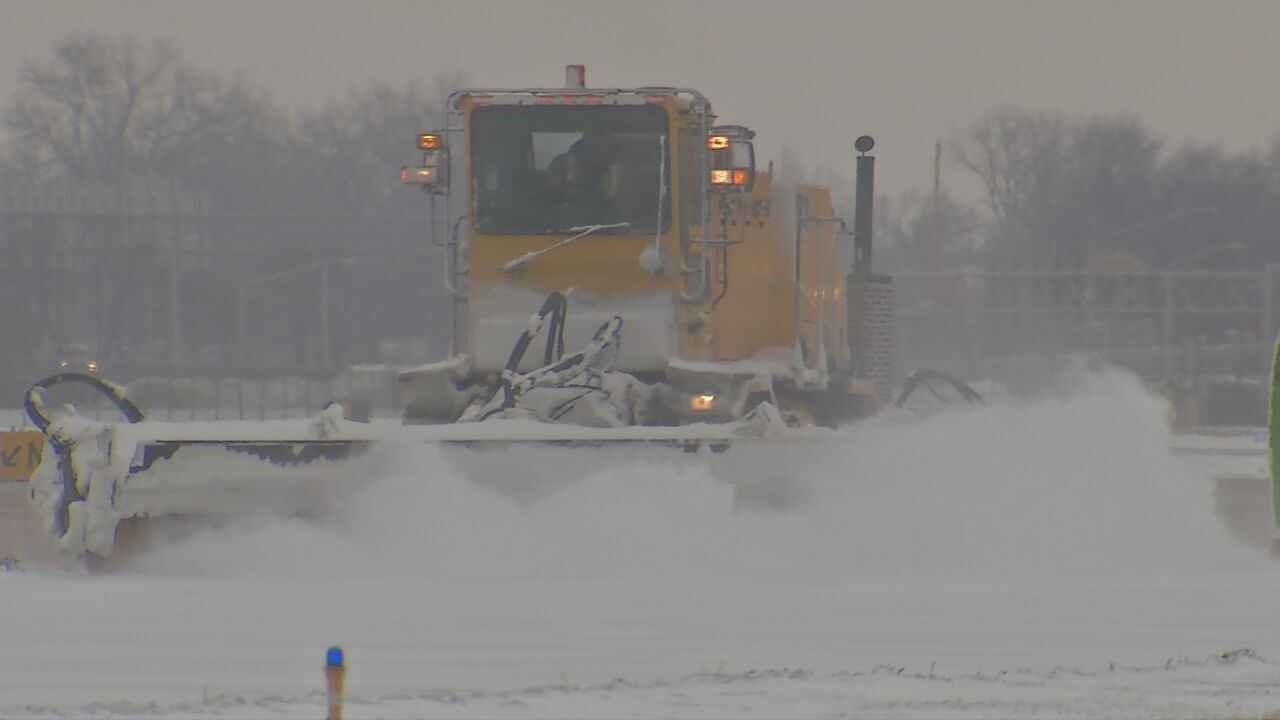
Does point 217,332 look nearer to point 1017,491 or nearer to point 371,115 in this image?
point 371,115

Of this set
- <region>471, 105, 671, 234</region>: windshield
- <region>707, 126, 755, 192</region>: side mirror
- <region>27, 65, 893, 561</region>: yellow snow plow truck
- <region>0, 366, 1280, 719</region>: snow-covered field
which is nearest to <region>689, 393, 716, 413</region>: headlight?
<region>27, 65, 893, 561</region>: yellow snow plow truck

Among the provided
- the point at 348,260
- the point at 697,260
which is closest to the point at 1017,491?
the point at 697,260

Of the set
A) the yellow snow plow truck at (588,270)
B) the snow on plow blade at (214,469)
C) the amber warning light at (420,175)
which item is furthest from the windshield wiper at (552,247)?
the snow on plow blade at (214,469)

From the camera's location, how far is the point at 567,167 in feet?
46.4

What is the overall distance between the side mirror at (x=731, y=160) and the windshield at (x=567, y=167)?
543mm

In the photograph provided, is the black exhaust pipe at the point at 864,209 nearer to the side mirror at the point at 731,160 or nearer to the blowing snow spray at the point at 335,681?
the side mirror at the point at 731,160

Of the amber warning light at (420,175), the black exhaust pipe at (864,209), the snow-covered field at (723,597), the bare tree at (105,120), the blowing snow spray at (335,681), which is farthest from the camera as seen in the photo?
the bare tree at (105,120)

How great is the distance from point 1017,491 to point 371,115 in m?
92.0

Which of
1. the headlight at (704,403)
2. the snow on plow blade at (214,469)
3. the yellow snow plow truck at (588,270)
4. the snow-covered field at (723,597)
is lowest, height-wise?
the snow-covered field at (723,597)

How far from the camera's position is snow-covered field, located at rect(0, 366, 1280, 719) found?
27.2 feet

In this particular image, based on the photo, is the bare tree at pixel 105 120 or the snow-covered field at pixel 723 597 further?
the bare tree at pixel 105 120

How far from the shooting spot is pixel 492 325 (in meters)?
14.2

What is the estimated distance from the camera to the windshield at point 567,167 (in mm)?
14016

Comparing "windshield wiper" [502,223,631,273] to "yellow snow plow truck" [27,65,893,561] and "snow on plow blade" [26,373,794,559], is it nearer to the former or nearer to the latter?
"yellow snow plow truck" [27,65,893,561]
